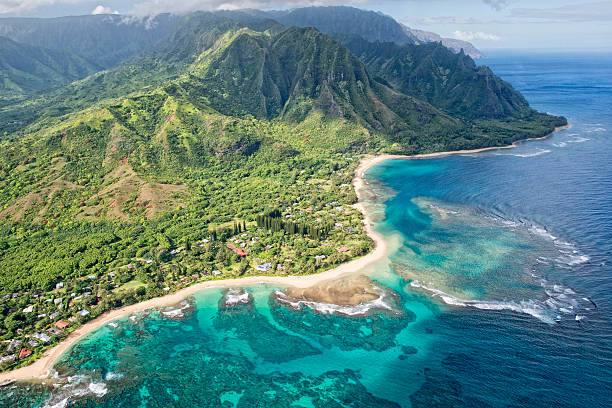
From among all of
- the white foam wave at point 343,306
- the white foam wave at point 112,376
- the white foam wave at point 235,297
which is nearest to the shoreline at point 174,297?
the white foam wave at point 235,297

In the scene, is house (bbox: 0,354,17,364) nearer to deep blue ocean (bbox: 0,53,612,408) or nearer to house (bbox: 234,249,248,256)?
deep blue ocean (bbox: 0,53,612,408)

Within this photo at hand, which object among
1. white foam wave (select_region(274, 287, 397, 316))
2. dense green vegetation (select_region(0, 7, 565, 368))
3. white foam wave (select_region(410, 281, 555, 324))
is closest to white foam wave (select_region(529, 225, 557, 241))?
white foam wave (select_region(410, 281, 555, 324))

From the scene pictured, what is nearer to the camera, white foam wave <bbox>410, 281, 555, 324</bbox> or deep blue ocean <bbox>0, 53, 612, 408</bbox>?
deep blue ocean <bbox>0, 53, 612, 408</bbox>

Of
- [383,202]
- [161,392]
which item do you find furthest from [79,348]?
[383,202]

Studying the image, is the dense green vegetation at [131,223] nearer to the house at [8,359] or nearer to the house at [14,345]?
the house at [8,359]

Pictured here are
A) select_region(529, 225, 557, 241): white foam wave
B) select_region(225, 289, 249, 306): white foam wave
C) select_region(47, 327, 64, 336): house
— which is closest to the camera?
select_region(47, 327, 64, 336): house

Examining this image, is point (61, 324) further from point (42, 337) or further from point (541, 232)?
point (541, 232)
